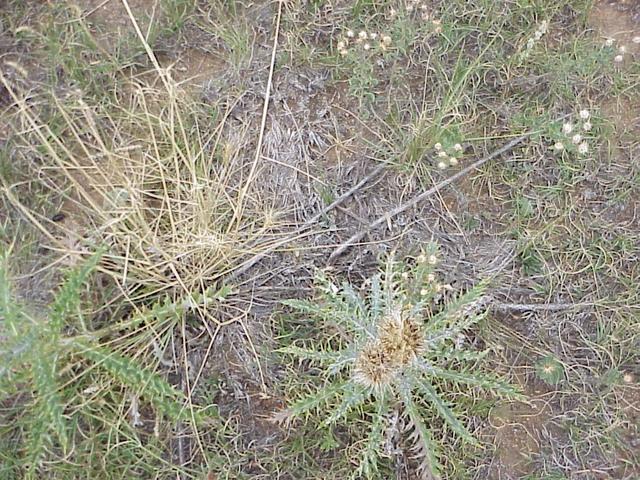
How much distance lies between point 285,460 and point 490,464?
0.66m

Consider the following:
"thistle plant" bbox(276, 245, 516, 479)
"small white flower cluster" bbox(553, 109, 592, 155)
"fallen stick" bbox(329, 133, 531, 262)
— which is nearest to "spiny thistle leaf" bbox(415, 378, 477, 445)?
"thistle plant" bbox(276, 245, 516, 479)

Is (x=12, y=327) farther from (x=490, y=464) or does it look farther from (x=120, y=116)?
(x=490, y=464)

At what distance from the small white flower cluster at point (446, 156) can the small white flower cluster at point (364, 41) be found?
1.26 feet

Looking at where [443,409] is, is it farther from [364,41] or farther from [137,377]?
[364,41]

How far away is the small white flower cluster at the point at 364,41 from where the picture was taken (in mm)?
2168

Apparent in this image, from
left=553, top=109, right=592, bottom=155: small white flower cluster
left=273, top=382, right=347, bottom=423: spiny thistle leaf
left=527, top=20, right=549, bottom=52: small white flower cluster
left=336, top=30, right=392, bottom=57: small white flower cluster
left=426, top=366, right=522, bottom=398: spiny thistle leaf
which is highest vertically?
left=527, top=20, right=549, bottom=52: small white flower cluster

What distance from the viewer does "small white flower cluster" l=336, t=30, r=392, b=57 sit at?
2.17m

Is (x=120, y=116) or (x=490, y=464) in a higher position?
(x=120, y=116)

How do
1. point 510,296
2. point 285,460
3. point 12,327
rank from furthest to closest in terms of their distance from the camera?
1. point 510,296
2. point 285,460
3. point 12,327

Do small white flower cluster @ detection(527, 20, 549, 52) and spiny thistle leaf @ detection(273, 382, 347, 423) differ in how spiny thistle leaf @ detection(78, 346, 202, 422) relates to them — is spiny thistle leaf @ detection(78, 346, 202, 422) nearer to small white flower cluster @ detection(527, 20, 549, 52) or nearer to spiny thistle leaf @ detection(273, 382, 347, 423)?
spiny thistle leaf @ detection(273, 382, 347, 423)

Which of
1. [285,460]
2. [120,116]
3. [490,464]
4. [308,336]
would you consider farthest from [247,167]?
[490,464]

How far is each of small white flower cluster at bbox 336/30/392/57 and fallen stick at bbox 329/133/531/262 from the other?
0.49 meters

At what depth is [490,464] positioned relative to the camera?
210 cm

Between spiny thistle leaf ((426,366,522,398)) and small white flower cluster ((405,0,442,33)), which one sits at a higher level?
small white flower cluster ((405,0,442,33))
